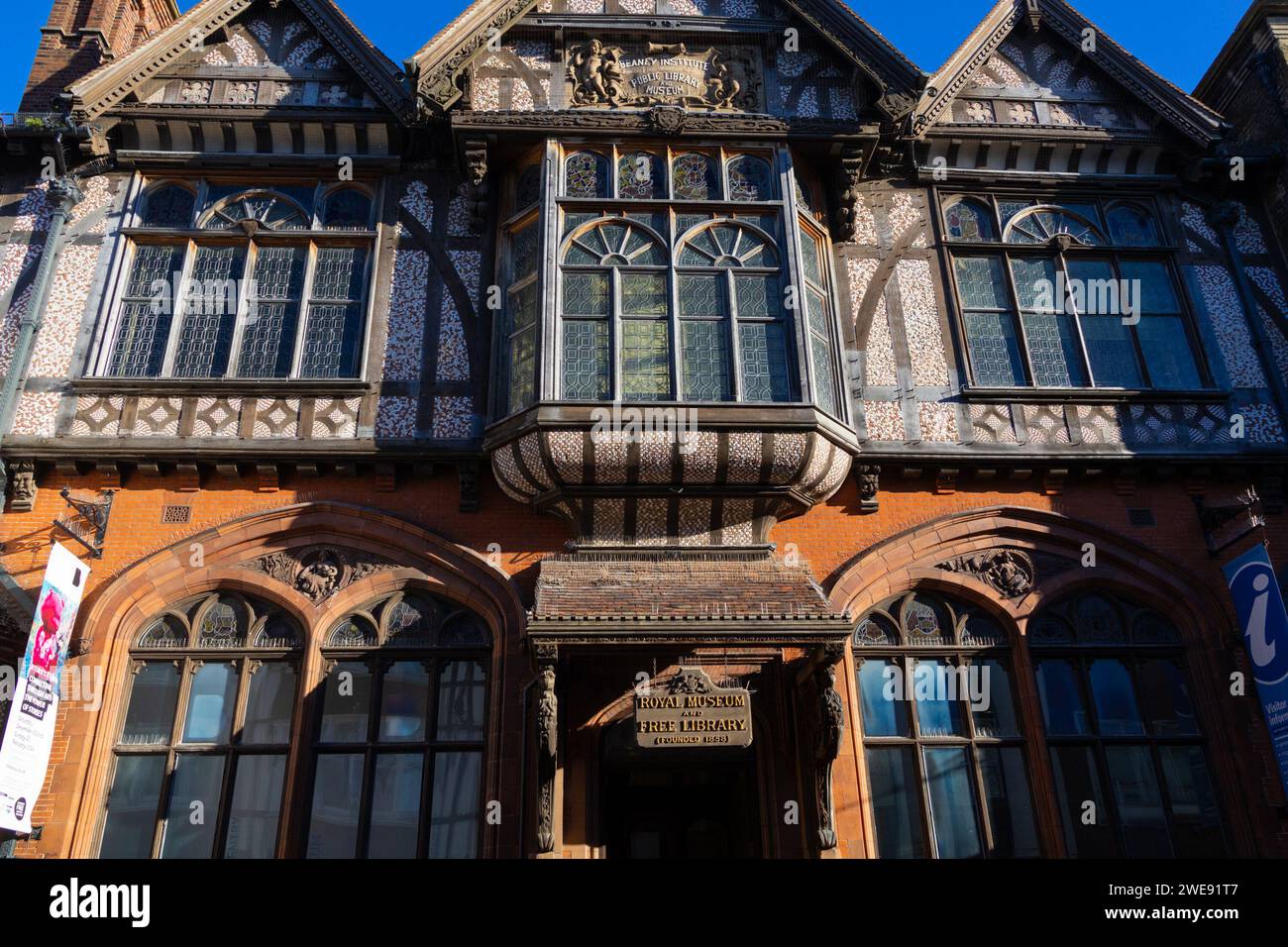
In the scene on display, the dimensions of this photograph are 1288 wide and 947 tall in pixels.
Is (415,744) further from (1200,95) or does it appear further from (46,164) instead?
(1200,95)

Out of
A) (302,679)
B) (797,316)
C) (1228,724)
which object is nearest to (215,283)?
(302,679)

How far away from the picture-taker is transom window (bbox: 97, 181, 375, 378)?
1288 centimetres

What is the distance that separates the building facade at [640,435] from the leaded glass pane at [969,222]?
90 mm

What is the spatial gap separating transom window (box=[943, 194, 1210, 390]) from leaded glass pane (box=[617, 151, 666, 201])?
4124mm

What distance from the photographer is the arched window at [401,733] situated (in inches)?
419

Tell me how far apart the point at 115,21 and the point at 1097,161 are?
14.8 meters

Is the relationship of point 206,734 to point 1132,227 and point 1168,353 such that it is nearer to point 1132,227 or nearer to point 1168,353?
point 1168,353

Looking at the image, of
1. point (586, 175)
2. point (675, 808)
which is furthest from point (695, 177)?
point (675, 808)

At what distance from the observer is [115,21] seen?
16.0 metres

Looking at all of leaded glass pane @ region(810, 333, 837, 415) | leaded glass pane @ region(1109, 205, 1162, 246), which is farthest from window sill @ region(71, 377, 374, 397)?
leaded glass pane @ region(1109, 205, 1162, 246)

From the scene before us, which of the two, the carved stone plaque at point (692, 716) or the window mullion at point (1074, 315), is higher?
the window mullion at point (1074, 315)

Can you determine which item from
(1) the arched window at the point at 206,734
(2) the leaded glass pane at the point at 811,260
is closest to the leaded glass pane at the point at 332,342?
(1) the arched window at the point at 206,734

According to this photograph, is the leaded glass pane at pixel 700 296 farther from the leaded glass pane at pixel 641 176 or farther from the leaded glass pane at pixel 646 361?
the leaded glass pane at pixel 641 176

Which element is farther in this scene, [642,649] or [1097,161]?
[1097,161]
